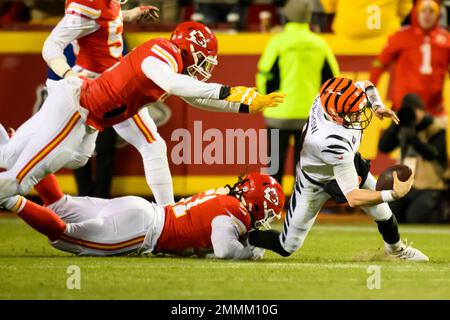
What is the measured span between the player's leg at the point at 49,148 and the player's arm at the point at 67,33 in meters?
0.68

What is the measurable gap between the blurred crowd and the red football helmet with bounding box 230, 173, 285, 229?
3384 millimetres

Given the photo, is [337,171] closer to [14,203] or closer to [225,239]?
[225,239]

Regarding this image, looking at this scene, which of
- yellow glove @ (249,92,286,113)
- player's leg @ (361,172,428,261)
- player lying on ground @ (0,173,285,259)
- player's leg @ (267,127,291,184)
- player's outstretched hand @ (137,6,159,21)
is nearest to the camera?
yellow glove @ (249,92,286,113)

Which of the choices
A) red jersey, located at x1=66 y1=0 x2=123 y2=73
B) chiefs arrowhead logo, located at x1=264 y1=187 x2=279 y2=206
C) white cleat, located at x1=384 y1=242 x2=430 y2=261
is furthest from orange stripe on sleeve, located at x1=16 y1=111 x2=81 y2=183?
white cleat, located at x1=384 y1=242 x2=430 y2=261

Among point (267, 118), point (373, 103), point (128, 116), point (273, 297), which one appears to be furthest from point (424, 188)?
point (273, 297)

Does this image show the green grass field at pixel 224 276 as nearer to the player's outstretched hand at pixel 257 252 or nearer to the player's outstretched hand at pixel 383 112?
the player's outstretched hand at pixel 257 252

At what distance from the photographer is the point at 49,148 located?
5.86 meters

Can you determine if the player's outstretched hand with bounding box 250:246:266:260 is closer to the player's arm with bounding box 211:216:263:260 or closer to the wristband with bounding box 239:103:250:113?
the player's arm with bounding box 211:216:263:260

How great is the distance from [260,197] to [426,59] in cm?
364

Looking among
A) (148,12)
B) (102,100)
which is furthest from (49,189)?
(148,12)

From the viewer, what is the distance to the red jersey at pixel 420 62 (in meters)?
9.24

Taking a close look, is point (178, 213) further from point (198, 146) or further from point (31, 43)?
point (31, 43)

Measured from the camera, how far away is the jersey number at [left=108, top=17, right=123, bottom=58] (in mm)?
6855

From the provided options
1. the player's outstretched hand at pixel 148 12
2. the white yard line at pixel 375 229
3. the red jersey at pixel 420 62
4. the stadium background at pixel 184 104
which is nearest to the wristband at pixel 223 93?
the player's outstretched hand at pixel 148 12
